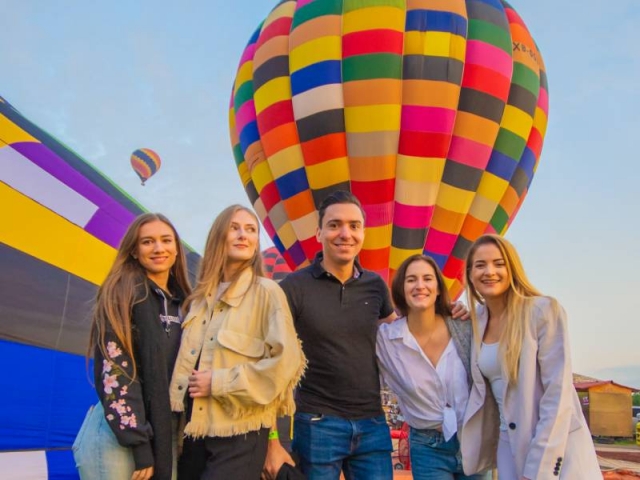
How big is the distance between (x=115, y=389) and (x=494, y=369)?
1.39 m

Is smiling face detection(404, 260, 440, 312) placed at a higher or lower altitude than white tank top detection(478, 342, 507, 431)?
higher

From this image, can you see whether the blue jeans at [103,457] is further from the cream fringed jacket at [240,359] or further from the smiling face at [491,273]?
the smiling face at [491,273]

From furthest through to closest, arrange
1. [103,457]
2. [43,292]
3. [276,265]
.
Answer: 1. [276,265]
2. [43,292]
3. [103,457]

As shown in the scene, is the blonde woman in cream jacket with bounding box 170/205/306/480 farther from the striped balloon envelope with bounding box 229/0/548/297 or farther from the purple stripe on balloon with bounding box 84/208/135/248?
the striped balloon envelope with bounding box 229/0/548/297

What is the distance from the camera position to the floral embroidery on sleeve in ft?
6.48

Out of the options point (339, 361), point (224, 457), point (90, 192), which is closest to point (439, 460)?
point (339, 361)

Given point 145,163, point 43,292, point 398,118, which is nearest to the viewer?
point 43,292

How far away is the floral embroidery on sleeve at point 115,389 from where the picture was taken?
6.48 feet

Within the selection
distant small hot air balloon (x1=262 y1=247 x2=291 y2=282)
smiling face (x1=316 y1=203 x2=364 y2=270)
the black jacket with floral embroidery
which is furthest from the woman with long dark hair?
distant small hot air balloon (x1=262 y1=247 x2=291 y2=282)

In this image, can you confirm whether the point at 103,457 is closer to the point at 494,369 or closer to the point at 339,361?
the point at 339,361

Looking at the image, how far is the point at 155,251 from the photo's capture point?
2.33m

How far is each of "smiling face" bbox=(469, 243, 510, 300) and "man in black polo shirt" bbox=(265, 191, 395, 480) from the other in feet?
1.48

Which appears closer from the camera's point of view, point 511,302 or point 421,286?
point 511,302

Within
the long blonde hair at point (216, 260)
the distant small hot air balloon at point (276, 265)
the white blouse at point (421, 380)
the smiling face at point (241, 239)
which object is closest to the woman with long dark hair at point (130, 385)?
the long blonde hair at point (216, 260)
